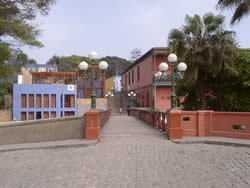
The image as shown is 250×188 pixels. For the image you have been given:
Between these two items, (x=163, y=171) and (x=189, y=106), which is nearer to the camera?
(x=163, y=171)

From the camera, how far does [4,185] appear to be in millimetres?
5535

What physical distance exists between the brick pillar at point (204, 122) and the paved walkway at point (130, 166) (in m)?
1.66

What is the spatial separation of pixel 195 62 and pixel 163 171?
Answer: 9.97 meters

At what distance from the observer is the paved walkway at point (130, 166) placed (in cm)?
557

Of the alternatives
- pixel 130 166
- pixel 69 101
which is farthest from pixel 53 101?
pixel 130 166

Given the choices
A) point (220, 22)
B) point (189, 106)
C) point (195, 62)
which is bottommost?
point (189, 106)

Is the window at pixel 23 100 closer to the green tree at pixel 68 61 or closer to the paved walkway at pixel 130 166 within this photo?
the paved walkway at pixel 130 166

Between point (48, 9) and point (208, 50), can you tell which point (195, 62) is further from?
point (48, 9)

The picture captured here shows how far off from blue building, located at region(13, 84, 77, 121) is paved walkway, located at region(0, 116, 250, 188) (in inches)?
1055

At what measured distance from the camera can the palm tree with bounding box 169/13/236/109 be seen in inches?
575

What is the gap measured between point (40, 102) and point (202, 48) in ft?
87.4

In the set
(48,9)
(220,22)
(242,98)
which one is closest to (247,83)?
(242,98)

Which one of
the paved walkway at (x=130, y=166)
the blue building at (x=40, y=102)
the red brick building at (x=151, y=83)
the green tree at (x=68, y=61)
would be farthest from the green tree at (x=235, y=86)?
the green tree at (x=68, y=61)

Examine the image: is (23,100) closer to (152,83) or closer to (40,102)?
(40,102)
